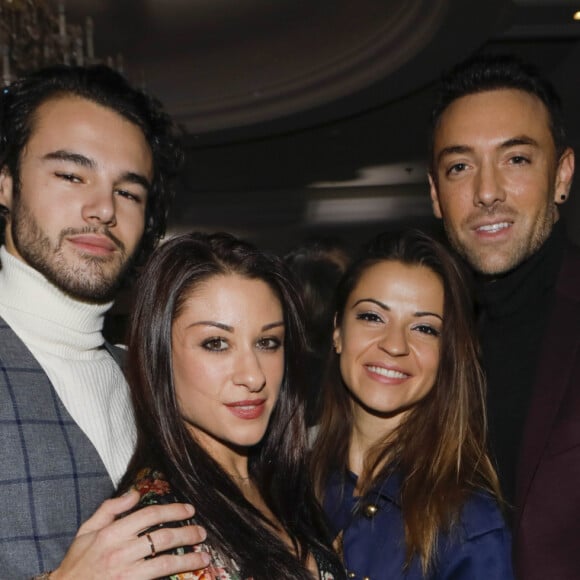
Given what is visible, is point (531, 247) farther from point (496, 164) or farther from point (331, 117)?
point (331, 117)

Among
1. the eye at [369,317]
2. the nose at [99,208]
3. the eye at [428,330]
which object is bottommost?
the eye at [428,330]

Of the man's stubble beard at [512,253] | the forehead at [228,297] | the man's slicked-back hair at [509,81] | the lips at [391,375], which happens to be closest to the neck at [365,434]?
the lips at [391,375]

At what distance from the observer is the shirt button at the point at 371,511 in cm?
187

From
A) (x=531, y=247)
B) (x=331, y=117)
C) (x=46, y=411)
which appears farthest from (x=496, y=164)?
(x=331, y=117)

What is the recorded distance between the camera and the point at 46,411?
5.36ft

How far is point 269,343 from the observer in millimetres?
1689

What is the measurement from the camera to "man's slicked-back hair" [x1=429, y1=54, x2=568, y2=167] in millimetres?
2193

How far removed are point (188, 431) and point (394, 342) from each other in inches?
24.2

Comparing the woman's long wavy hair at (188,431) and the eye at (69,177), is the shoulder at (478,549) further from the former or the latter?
the eye at (69,177)

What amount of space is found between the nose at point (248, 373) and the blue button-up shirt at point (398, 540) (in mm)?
528

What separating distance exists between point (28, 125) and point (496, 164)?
128 centimetres

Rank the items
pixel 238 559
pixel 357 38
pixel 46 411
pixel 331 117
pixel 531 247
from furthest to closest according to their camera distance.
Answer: pixel 331 117 < pixel 357 38 < pixel 531 247 < pixel 46 411 < pixel 238 559

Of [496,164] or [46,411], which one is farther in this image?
[496,164]

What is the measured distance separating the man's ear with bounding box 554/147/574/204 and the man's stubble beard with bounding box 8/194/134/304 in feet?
4.36
